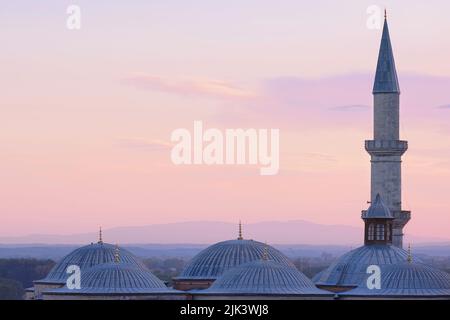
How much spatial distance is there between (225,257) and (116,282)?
11.6m

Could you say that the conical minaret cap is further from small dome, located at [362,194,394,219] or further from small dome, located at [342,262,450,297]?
small dome, located at [342,262,450,297]

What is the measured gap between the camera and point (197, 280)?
111 metres

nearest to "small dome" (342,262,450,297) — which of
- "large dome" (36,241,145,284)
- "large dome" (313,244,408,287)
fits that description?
"large dome" (313,244,408,287)

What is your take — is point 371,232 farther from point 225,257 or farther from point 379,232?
point 225,257

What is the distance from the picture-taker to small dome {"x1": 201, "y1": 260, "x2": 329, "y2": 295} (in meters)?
98.1

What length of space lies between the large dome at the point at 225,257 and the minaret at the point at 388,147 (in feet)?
44.6

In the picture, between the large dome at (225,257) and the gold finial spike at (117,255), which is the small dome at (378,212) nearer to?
the large dome at (225,257)

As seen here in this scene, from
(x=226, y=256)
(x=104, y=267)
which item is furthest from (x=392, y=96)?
(x=104, y=267)

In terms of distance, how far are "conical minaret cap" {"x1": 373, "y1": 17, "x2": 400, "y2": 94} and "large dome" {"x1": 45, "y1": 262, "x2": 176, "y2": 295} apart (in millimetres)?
27075

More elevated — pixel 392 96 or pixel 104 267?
pixel 392 96
